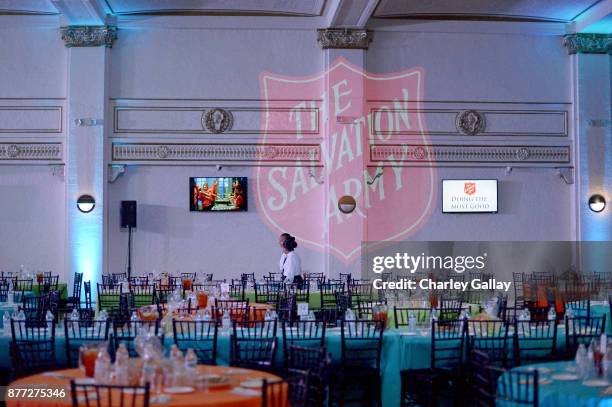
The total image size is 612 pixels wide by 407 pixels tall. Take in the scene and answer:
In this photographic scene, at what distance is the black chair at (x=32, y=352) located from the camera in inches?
228

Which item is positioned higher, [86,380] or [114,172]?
[114,172]

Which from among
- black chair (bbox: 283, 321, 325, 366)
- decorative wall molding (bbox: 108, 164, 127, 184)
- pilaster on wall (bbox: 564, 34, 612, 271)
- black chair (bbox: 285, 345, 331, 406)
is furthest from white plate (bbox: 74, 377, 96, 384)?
pilaster on wall (bbox: 564, 34, 612, 271)

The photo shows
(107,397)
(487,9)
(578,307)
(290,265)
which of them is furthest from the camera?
(487,9)

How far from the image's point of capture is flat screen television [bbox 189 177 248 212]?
14531mm

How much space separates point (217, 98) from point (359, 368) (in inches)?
327

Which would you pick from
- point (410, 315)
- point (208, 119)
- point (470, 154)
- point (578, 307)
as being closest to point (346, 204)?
point (470, 154)

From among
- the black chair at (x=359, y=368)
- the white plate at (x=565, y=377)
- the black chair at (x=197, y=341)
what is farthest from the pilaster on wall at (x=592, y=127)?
the white plate at (x=565, y=377)

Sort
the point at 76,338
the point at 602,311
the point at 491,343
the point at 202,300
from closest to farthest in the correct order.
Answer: the point at 76,338 < the point at 491,343 < the point at 202,300 < the point at 602,311

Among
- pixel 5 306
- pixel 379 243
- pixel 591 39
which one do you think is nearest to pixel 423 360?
pixel 5 306

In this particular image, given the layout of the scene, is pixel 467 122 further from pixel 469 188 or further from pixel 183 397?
pixel 183 397

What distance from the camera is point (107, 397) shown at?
4.49m

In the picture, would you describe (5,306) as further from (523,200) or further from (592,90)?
(592,90)

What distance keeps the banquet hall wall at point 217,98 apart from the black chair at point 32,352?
695 centimetres

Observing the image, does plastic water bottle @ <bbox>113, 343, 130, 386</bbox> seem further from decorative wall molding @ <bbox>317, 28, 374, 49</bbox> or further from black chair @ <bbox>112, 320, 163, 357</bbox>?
decorative wall molding @ <bbox>317, 28, 374, 49</bbox>
